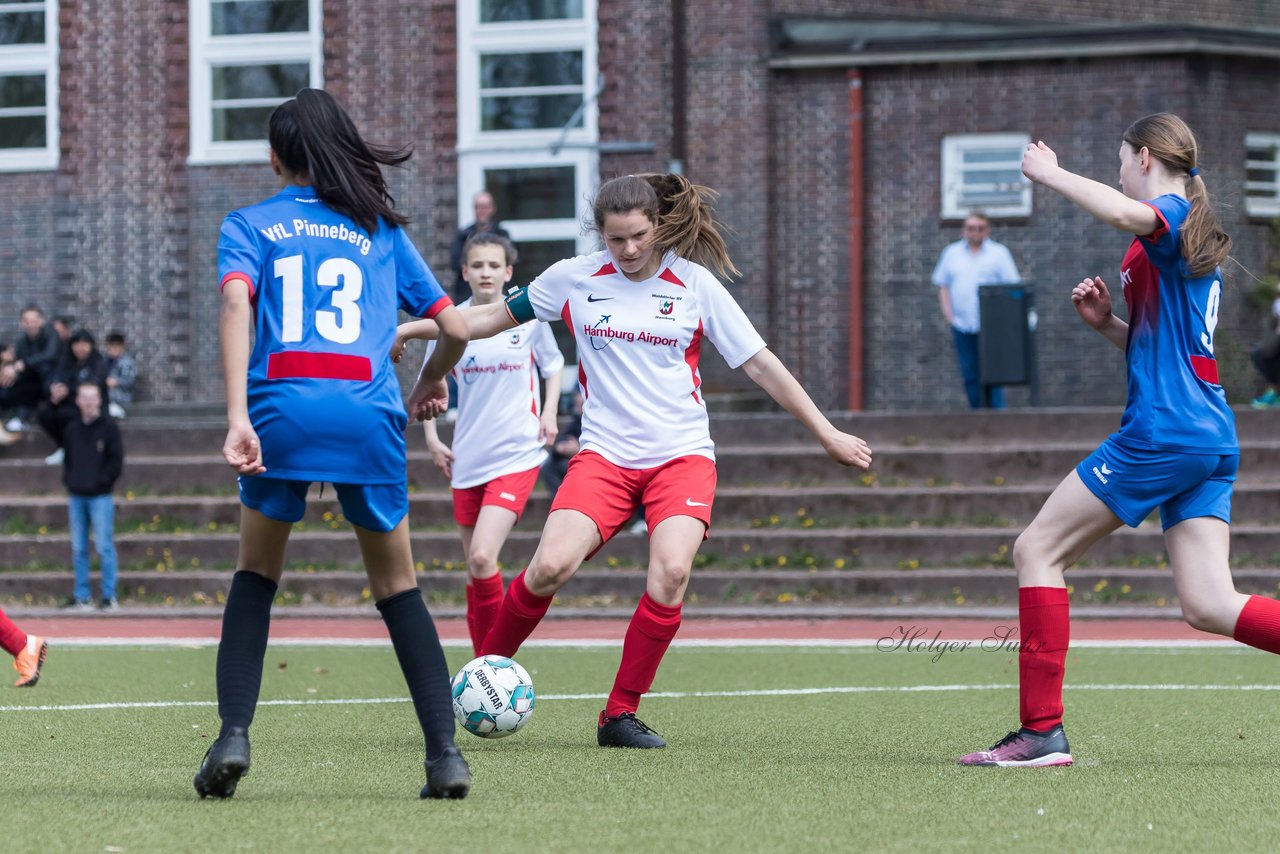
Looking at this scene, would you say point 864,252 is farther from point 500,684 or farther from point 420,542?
point 500,684

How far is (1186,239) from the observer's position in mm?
5738

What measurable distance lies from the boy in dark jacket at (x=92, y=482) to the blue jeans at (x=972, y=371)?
8.47m

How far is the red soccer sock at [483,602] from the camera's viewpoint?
8.28m

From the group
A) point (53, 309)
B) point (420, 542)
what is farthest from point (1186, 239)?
point (53, 309)

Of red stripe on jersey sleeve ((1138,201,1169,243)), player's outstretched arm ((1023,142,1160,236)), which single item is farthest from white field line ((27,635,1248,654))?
player's outstretched arm ((1023,142,1160,236))

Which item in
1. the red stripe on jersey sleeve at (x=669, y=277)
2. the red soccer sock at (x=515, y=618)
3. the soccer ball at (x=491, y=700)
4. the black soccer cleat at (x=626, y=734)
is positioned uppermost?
the red stripe on jersey sleeve at (x=669, y=277)

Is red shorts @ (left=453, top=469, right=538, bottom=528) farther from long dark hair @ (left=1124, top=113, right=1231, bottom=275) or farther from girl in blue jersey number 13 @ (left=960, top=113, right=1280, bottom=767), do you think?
long dark hair @ (left=1124, top=113, right=1231, bottom=275)

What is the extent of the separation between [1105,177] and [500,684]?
54.7 feet

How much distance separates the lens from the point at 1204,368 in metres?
5.91

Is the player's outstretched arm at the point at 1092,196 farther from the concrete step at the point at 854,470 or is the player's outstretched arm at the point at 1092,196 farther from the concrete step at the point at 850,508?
the concrete step at the point at 854,470

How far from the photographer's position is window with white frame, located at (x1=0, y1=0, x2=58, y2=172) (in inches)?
958

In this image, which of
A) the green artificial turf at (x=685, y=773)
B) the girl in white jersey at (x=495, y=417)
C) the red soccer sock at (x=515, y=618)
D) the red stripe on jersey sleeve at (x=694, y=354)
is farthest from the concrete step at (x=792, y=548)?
the red stripe on jersey sleeve at (x=694, y=354)

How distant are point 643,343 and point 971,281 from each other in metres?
12.7

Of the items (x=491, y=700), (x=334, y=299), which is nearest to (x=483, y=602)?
(x=491, y=700)
